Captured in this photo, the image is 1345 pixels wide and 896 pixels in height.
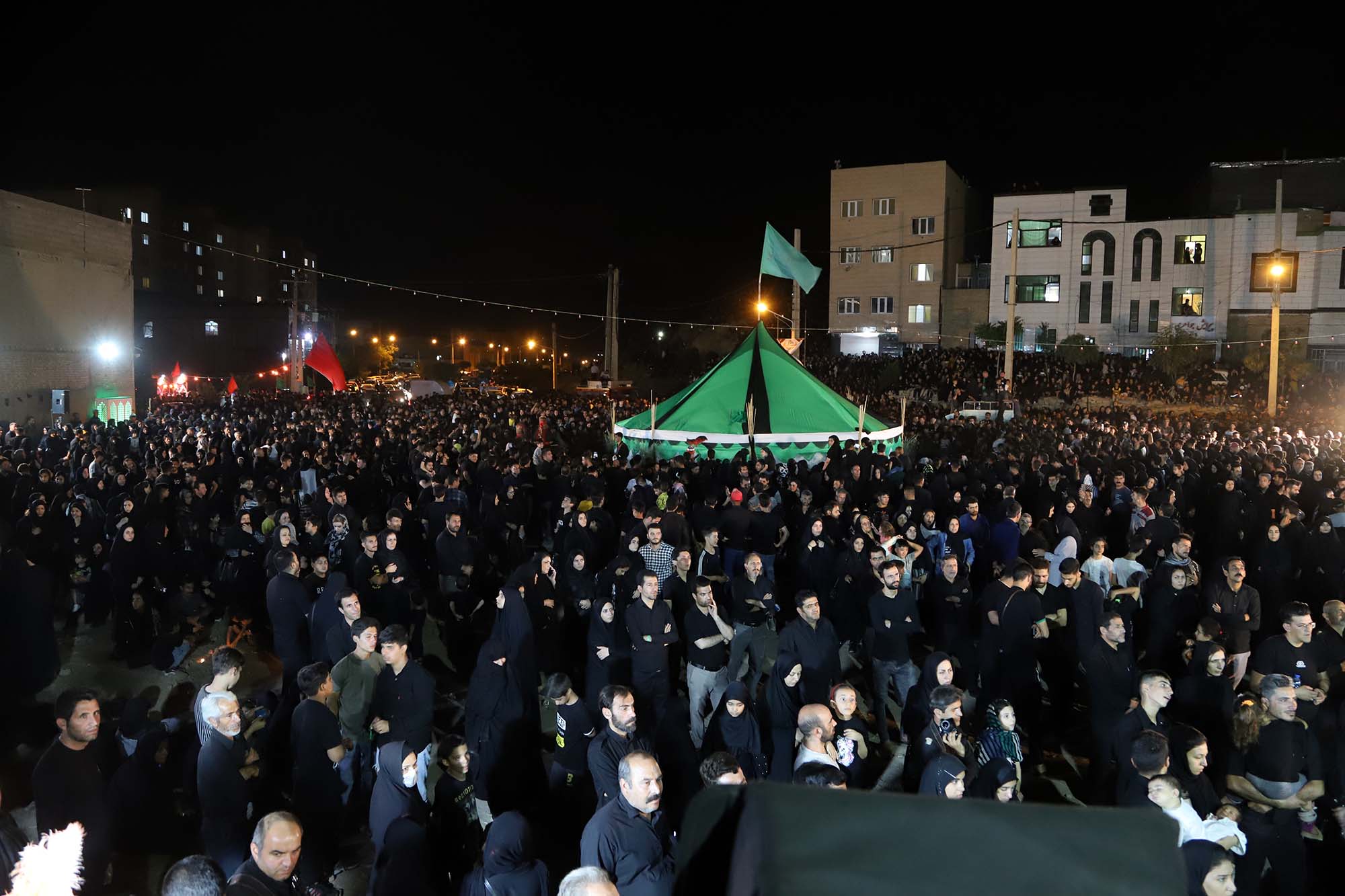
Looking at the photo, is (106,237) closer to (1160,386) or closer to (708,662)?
(708,662)

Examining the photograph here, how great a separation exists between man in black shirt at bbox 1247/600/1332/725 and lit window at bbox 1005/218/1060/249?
3694 centimetres

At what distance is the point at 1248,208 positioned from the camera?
38.6 m

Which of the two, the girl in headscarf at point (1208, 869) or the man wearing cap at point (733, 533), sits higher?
the man wearing cap at point (733, 533)

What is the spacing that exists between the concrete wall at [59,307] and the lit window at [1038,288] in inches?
1348

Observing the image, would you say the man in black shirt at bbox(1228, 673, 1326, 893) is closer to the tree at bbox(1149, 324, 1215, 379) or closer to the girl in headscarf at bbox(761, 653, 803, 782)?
the girl in headscarf at bbox(761, 653, 803, 782)

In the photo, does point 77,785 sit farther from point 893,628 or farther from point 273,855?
point 893,628

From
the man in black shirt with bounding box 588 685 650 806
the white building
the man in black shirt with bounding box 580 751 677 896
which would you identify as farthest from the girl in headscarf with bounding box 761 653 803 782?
the white building

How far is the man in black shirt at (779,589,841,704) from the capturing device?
→ 19.6 ft

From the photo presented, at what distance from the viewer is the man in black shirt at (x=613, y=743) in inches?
181

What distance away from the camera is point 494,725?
18.9 ft

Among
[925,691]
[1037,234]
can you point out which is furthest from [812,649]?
[1037,234]

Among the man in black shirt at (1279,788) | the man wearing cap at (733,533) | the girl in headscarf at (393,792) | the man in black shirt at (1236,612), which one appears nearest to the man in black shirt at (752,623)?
the man wearing cap at (733,533)

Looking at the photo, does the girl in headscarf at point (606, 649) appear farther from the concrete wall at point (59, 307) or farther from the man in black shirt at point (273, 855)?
the concrete wall at point (59, 307)

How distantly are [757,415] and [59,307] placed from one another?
793 inches
